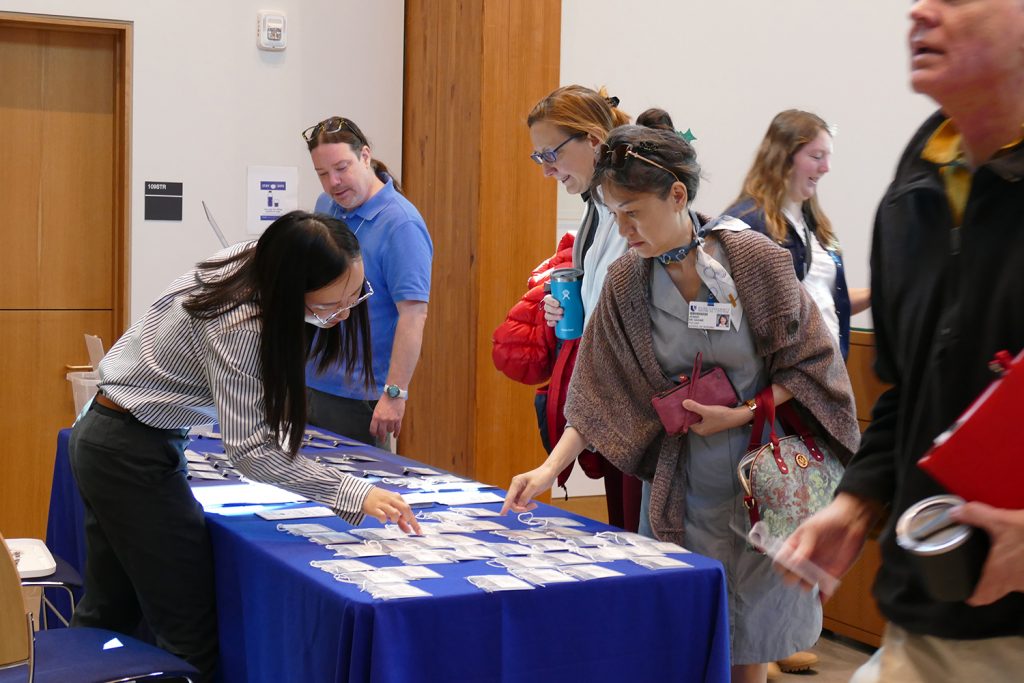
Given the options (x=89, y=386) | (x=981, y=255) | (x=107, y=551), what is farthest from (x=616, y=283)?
(x=89, y=386)

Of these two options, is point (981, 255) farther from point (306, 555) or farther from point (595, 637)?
point (306, 555)

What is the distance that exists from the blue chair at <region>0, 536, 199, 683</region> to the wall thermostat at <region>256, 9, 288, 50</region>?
338 cm

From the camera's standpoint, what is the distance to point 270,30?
5.32 m

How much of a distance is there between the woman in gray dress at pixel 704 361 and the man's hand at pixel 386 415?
3.59 ft

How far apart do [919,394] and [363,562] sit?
1132 mm

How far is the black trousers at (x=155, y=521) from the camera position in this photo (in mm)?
2404

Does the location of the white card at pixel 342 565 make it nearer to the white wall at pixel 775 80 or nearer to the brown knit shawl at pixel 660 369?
the brown knit shawl at pixel 660 369

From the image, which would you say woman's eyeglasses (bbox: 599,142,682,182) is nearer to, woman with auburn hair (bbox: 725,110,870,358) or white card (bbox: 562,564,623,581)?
white card (bbox: 562,564,623,581)

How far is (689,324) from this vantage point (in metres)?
2.49

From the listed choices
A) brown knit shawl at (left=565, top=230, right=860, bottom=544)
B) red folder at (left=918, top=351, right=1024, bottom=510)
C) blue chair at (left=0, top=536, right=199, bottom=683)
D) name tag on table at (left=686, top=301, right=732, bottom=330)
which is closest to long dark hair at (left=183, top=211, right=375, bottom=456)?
blue chair at (left=0, top=536, right=199, bottom=683)

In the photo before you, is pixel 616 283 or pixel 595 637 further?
pixel 616 283

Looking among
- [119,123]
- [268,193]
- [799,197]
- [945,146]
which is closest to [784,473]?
[945,146]

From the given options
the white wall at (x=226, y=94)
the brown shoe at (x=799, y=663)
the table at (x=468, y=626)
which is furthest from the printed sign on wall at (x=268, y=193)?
the table at (x=468, y=626)

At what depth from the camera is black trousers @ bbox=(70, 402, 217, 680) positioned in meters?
2.40
